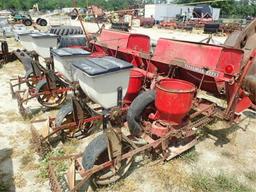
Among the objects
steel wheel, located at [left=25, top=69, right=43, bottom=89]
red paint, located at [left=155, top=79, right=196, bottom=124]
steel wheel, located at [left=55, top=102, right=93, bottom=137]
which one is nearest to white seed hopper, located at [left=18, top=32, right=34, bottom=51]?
steel wheel, located at [left=25, top=69, right=43, bottom=89]

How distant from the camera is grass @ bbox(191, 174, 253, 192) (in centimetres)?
361

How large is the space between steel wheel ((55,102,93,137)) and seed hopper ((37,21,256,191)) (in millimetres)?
566

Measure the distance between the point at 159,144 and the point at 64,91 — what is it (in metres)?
2.70

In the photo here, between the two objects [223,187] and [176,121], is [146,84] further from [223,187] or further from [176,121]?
[223,187]

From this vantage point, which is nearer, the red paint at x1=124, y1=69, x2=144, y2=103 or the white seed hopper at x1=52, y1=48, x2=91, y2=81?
the white seed hopper at x1=52, y1=48, x2=91, y2=81

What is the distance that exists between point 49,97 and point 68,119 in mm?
1549

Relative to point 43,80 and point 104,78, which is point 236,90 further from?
point 43,80

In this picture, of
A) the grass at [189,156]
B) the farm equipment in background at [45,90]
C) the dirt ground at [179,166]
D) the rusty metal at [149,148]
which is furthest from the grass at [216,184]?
the farm equipment in background at [45,90]

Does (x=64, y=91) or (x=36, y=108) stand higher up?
(x=64, y=91)

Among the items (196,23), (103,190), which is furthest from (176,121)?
(196,23)

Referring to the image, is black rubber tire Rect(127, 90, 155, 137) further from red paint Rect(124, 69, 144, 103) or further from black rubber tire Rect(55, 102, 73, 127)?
black rubber tire Rect(55, 102, 73, 127)

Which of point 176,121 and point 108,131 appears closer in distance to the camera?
point 108,131

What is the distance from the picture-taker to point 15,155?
424cm

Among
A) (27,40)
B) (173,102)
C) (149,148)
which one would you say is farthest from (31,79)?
(173,102)
